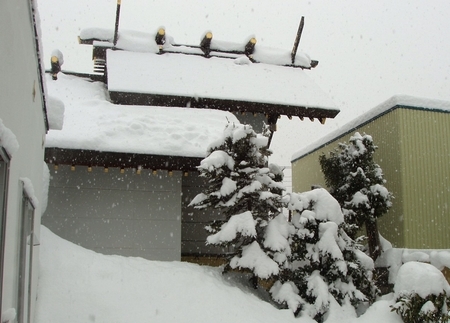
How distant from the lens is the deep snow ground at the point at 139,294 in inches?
233

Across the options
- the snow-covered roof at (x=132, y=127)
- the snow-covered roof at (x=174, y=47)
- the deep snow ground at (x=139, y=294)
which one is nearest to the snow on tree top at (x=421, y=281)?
the deep snow ground at (x=139, y=294)

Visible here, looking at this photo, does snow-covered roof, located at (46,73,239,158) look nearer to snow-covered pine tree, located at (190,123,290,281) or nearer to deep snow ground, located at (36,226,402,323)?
snow-covered pine tree, located at (190,123,290,281)

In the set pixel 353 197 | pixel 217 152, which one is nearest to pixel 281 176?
pixel 217 152

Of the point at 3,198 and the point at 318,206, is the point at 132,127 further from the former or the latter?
the point at 3,198

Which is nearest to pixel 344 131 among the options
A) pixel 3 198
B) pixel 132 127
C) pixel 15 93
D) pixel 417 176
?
pixel 417 176

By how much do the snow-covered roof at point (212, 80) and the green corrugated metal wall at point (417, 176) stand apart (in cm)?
185

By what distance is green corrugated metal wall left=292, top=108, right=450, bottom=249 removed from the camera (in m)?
10.8

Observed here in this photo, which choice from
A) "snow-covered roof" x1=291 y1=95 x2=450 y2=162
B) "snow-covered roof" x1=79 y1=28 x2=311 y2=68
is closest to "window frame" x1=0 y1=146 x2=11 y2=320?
"snow-covered roof" x1=291 y1=95 x2=450 y2=162

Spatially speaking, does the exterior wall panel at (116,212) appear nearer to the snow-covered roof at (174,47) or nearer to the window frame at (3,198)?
the snow-covered roof at (174,47)

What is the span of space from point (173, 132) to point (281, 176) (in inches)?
78.0

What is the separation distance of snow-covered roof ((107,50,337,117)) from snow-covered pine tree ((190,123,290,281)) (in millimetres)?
2853

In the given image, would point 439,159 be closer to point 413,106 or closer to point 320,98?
point 413,106

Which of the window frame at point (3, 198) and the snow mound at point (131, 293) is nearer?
the window frame at point (3, 198)

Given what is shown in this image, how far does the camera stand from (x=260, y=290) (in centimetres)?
768
